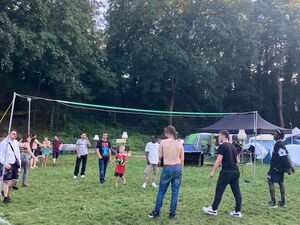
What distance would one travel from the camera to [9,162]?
25.9 ft

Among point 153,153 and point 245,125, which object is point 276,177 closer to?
point 153,153

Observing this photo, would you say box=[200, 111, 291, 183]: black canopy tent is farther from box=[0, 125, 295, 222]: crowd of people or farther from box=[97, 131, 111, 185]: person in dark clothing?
box=[97, 131, 111, 185]: person in dark clothing

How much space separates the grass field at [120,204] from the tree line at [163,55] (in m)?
15.0

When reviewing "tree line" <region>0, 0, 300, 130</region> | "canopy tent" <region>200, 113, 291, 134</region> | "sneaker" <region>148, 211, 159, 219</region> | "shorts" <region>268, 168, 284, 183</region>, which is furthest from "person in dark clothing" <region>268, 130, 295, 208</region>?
"tree line" <region>0, 0, 300, 130</region>

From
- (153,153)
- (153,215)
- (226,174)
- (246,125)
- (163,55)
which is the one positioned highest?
(163,55)

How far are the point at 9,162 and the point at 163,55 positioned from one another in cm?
2374

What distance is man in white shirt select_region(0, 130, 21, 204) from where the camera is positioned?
772cm

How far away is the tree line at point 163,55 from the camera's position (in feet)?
82.7

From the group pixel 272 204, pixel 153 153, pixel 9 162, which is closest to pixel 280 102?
pixel 153 153

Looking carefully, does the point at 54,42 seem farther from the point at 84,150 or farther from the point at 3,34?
the point at 84,150

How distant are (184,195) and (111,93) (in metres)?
23.9

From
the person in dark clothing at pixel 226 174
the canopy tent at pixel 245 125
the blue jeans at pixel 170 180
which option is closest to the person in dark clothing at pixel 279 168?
the person in dark clothing at pixel 226 174

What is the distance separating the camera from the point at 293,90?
124 feet

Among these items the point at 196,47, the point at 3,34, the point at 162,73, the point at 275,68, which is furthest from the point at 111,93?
the point at 275,68
